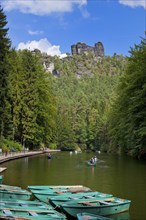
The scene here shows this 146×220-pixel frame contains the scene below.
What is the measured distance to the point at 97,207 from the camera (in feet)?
45.7

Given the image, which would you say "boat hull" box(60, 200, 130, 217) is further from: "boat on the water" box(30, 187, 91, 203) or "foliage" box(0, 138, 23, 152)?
"foliage" box(0, 138, 23, 152)

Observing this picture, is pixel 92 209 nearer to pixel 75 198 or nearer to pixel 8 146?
pixel 75 198

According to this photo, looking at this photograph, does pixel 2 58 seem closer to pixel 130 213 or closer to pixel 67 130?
pixel 130 213

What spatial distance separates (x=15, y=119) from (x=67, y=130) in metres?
44.4

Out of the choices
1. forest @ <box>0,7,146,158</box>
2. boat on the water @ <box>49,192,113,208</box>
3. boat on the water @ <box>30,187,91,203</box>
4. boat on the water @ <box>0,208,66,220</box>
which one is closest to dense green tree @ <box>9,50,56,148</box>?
forest @ <box>0,7,146,158</box>

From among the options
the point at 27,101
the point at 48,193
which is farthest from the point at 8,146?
the point at 48,193

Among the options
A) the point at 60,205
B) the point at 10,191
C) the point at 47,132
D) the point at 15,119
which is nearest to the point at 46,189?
the point at 10,191

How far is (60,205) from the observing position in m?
13.9

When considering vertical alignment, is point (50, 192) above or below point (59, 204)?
above

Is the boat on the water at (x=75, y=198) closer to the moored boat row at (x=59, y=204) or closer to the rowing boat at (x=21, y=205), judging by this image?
the moored boat row at (x=59, y=204)

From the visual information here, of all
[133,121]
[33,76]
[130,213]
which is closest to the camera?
[130,213]

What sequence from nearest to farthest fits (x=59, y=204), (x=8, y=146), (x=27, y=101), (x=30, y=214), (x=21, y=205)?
(x=30, y=214), (x=21, y=205), (x=59, y=204), (x=8, y=146), (x=27, y=101)

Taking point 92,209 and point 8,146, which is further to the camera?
point 8,146

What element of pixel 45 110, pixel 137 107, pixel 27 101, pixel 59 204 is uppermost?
pixel 27 101
